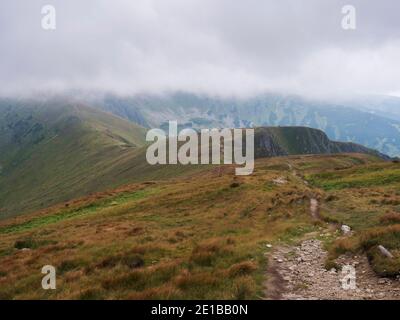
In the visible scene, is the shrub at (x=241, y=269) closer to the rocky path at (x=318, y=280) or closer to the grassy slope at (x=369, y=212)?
the rocky path at (x=318, y=280)

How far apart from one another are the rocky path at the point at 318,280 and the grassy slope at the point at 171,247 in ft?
2.65

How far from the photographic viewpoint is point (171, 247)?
77.4 ft

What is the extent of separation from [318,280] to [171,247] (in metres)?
8.90

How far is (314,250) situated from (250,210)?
1270 centimetres

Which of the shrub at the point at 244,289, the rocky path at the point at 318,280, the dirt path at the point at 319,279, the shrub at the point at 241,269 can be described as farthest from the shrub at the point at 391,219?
the shrub at the point at 244,289

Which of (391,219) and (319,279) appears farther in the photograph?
A: (391,219)

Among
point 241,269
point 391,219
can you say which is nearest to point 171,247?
point 241,269

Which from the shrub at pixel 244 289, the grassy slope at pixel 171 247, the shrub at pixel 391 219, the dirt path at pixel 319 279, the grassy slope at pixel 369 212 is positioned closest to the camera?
the shrub at pixel 244 289

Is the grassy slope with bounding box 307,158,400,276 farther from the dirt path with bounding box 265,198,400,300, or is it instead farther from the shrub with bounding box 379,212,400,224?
the dirt path with bounding box 265,198,400,300

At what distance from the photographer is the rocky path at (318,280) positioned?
15.6 meters

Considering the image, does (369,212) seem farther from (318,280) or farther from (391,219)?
(318,280)
